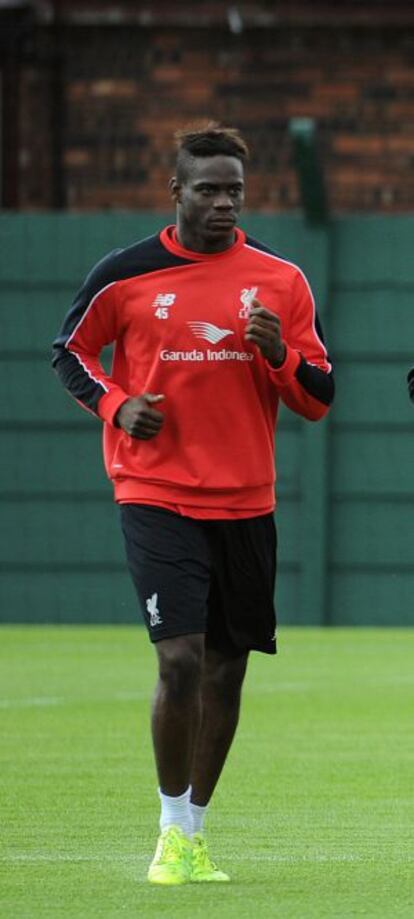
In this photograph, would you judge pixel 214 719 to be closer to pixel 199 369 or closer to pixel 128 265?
pixel 199 369

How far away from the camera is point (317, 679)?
13758 mm

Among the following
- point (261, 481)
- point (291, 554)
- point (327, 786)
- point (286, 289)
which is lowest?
point (291, 554)

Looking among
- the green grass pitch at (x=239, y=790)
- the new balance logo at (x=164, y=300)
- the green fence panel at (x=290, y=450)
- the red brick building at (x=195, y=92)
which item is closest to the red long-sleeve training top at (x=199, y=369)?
the new balance logo at (x=164, y=300)

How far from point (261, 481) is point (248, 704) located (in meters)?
5.50

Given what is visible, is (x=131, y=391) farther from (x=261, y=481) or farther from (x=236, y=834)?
(x=236, y=834)

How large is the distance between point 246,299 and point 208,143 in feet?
1.44

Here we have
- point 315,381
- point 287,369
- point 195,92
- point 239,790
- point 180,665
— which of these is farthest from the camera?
point 195,92

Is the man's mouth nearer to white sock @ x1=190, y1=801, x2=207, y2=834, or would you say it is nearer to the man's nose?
the man's nose

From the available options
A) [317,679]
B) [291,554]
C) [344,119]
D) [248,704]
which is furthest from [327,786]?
[344,119]

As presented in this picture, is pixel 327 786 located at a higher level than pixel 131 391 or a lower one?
lower

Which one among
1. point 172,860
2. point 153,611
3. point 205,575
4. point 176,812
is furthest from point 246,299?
point 172,860

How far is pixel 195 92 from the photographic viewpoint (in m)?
20.6

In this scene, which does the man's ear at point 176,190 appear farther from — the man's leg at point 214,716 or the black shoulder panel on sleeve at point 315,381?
the man's leg at point 214,716

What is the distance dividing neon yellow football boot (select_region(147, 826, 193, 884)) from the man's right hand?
41.5 inches
